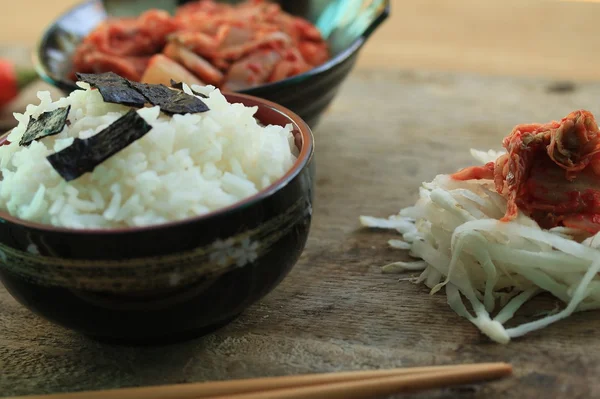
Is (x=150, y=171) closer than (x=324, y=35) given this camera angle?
Yes

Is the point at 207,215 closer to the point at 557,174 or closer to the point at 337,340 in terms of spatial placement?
the point at 337,340

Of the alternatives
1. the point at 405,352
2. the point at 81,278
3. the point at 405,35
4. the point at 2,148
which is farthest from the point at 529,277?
the point at 405,35

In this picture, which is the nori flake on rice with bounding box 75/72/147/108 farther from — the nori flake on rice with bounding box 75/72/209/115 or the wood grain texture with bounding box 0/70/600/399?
the wood grain texture with bounding box 0/70/600/399

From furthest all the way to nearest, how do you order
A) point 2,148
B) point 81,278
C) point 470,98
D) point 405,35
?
point 405,35 < point 470,98 < point 2,148 < point 81,278

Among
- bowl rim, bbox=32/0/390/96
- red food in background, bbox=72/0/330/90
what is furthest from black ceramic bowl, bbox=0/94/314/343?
red food in background, bbox=72/0/330/90

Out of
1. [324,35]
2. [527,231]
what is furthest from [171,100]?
[324,35]

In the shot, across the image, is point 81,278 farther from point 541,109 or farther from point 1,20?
point 1,20
